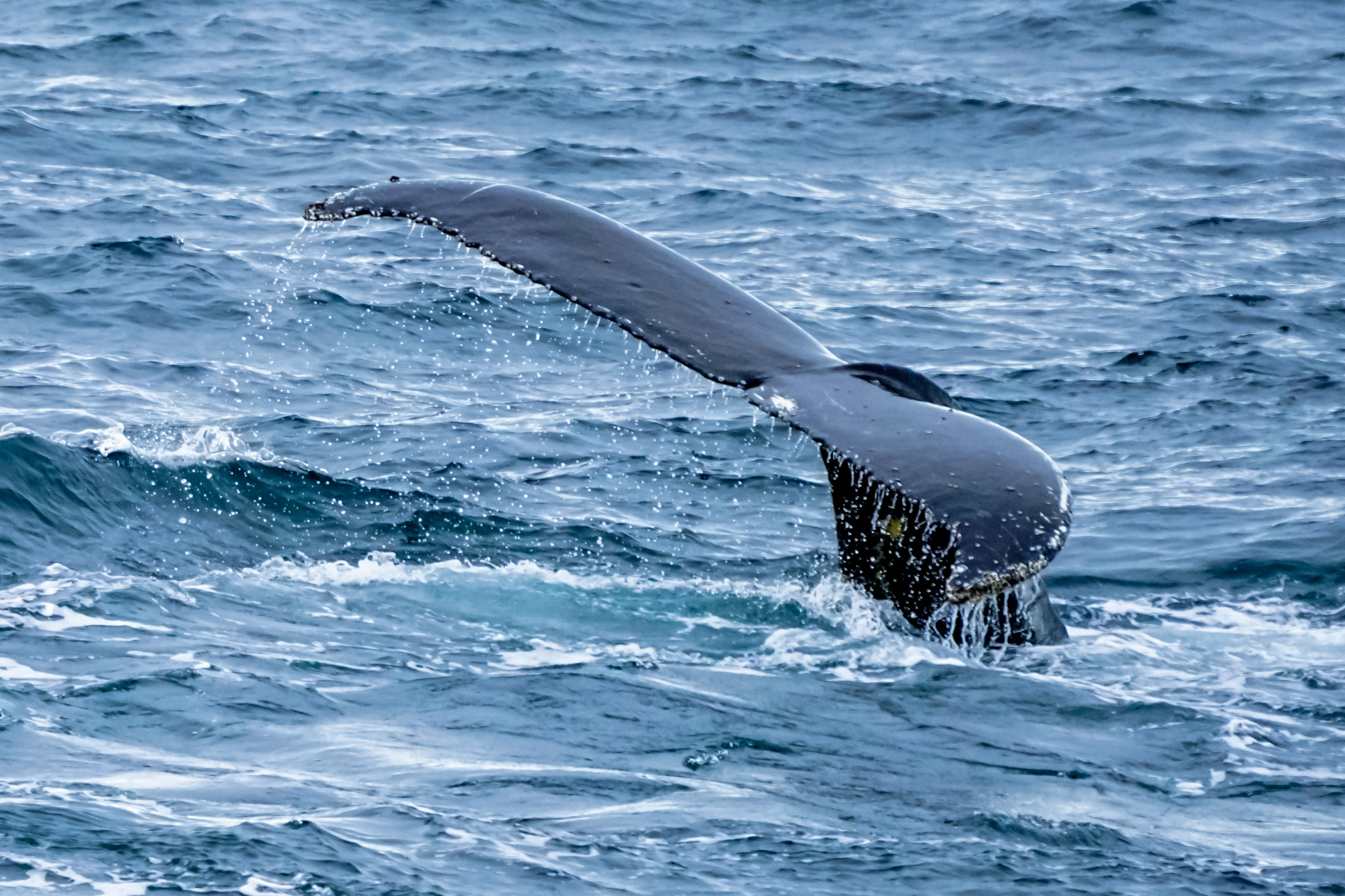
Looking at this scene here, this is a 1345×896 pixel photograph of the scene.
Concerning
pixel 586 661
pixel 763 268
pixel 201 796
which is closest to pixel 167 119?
pixel 763 268

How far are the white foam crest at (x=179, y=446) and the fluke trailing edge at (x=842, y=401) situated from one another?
474 centimetres

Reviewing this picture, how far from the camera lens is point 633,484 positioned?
1038 centimetres

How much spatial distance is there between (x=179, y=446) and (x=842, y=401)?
20.6 ft

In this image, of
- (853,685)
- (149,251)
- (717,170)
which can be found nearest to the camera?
(853,685)

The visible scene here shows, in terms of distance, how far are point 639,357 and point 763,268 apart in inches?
89.7

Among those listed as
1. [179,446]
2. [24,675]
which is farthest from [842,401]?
[179,446]

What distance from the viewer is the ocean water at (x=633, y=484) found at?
18.0 ft

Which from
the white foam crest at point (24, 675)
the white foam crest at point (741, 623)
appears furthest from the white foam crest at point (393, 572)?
the white foam crest at point (24, 675)

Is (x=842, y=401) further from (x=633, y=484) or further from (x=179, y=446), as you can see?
(x=179, y=446)

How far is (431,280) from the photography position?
47.4 feet

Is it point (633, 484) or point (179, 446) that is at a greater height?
point (179, 446)

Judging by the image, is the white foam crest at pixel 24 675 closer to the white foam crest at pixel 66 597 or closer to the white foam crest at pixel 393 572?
the white foam crest at pixel 66 597

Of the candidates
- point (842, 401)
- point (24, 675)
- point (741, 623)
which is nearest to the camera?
point (842, 401)

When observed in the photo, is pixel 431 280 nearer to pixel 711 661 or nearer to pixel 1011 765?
pixel 711 661
